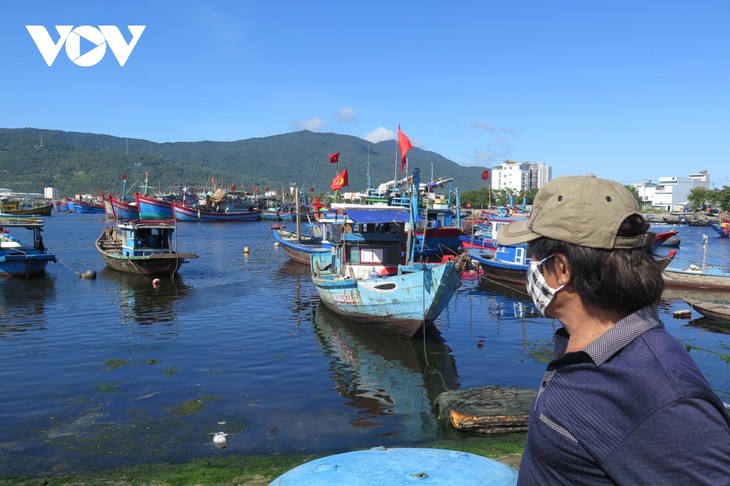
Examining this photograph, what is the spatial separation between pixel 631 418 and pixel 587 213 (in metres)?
0.66

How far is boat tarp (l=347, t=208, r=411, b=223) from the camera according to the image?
66.3 feet

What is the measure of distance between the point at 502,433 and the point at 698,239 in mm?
68180

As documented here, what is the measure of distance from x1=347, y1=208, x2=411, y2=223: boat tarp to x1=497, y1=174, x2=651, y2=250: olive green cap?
18012 millimetres

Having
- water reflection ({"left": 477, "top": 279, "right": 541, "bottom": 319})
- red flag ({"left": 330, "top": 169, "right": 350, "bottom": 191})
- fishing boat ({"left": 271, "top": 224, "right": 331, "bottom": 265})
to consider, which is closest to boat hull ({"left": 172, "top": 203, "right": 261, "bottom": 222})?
fishing boat ({"left": 271, "top": 224, "right": 331, "bottom": 265})

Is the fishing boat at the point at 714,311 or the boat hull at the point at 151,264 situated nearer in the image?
the fishing boat at the point at 714,311

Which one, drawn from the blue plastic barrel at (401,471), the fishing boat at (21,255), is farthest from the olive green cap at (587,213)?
the fishing boat at (21,255)

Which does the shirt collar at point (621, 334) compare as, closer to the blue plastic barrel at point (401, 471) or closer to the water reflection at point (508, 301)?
the blue plastic barrel at point (401, 471)

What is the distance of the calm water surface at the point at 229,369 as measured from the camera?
9719 mm

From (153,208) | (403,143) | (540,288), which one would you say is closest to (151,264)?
(403,143)

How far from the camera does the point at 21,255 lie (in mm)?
28078

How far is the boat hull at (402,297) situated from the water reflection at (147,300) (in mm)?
5908

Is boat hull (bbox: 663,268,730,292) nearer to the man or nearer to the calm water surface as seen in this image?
the calm water surface

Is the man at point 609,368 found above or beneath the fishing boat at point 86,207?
above

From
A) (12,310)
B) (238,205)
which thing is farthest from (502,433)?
(238,205)
